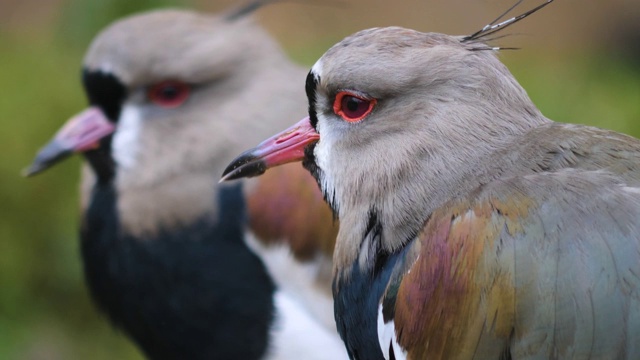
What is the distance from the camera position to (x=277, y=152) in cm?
227

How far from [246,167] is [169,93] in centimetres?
101

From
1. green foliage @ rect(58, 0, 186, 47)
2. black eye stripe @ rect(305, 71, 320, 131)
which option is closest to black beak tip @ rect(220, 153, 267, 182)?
black eye stripe @ rect(305, 71, 320, 131)

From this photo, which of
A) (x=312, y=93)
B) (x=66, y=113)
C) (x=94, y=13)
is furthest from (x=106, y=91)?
(x=94, y=13)

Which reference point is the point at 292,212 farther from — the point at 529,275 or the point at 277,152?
the point at 529,275

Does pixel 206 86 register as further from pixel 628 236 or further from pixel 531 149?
pixel 628 236

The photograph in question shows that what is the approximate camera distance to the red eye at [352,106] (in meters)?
2.16

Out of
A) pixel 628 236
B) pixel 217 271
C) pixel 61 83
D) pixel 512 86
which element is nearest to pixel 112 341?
pixel 61 83

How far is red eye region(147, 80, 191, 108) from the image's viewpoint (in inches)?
127

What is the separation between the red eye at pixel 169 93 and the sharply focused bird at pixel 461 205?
38.8 inches

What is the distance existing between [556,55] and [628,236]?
4403 mm

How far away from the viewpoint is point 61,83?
15.2 ft

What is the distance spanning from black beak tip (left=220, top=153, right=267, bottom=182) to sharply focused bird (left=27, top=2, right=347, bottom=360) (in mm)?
724

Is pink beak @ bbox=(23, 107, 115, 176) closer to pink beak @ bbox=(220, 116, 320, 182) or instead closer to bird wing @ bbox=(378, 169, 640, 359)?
pink beak @ bbox=(220, 116, 320, 182)

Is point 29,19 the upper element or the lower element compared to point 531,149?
lower
